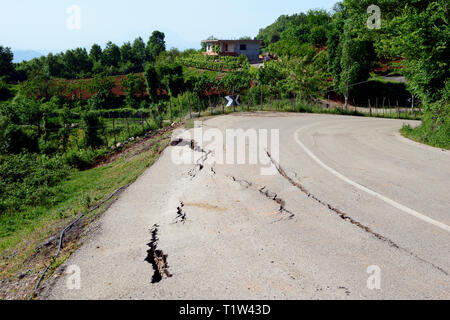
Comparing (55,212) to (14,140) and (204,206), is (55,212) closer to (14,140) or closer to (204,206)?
(204,206)

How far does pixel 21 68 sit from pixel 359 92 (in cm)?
7176

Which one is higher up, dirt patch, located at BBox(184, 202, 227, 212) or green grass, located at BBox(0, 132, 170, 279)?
dirt patch, located at BBox(184, 202, 227, 212)

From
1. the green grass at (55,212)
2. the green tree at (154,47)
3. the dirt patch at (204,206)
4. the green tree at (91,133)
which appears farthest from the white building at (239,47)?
the dirt patch at (204,206)

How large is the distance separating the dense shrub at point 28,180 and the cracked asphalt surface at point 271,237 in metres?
6.64

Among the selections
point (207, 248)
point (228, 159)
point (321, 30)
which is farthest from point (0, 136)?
point (321, 30)

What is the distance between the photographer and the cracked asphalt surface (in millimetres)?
4070

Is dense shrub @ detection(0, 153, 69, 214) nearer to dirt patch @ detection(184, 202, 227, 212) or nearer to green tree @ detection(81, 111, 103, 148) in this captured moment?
green tree @ detection(81, 111, 103, 148)

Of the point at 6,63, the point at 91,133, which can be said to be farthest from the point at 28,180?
the point at 6,63

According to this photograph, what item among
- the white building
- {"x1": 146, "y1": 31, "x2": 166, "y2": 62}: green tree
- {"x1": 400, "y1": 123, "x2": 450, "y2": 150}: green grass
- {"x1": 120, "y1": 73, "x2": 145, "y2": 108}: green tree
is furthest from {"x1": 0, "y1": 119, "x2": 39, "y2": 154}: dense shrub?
{"x1": 146, "y1": 31, "x2": 166, "y2": 62}: green tree

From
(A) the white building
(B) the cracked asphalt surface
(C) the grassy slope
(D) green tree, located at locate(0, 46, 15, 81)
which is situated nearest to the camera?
(B) the cracked asphalt surface

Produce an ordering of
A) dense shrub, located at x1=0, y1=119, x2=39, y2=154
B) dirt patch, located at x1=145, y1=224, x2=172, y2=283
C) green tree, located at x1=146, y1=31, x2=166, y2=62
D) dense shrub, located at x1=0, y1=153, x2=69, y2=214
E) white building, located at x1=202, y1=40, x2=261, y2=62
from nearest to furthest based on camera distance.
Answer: dirt patch, located at x1=145, y1=224, x2=172, y2=283 → dense shrub, located at x1=0, y1=153, x2=69, y2=214 → dense shrub, located at x1=0, y1=119, x2=39, y2=154 → white building, located at x1=202, y1=40, x2=261, y2=62 → green tree, located at x1=146, y1=31, x2=166, y2=62

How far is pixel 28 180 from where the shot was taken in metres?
16.6

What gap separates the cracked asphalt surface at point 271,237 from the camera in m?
4.07

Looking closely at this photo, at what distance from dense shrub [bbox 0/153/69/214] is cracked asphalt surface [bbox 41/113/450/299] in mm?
6635
